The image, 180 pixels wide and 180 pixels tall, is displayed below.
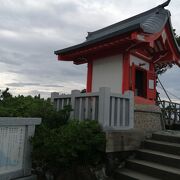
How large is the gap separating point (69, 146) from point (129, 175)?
172 cm

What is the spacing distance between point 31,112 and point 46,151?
1906 mm

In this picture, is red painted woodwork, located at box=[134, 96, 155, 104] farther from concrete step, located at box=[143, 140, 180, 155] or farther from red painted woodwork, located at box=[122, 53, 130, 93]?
concrete step, located at box=[143, 140, 180, 155]

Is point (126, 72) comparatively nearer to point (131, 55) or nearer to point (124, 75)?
point (124, 75)

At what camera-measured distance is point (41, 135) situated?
6.51 metres

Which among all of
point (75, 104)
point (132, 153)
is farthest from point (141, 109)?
point (75, 104)

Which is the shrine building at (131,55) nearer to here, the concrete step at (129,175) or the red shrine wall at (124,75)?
the red shrine wall at (124,75)

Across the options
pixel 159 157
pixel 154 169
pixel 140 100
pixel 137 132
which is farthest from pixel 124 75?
pixel 154 169

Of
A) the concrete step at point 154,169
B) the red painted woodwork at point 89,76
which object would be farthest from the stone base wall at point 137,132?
the red painted woodwork at point 89,76

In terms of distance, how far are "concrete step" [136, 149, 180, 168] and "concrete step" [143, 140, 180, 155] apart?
18 cm

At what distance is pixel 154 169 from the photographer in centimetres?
652

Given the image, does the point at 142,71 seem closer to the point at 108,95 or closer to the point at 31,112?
the point at 108,95

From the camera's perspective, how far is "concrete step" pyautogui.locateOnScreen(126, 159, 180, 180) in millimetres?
6113

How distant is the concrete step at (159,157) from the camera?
263 inches

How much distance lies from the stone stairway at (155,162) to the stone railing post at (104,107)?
4.28ft
